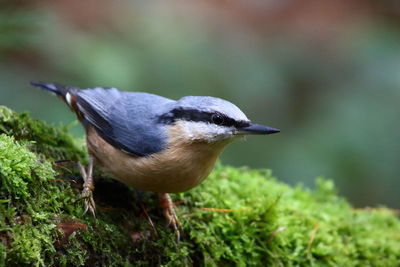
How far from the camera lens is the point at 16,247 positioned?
2074 mm

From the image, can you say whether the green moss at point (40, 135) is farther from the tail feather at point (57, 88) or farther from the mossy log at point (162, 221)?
the tail feather at point (57, 88)

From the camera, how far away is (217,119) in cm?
287

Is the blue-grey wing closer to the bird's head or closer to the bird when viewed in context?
the bird

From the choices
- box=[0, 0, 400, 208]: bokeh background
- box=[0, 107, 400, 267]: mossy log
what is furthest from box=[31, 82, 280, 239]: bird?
box=[0, 0, 400, 208]: bokeh background

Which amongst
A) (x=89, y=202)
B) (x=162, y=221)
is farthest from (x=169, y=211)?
(x=89, y=202)

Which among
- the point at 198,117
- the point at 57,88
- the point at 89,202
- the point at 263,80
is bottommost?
the point at 89,202

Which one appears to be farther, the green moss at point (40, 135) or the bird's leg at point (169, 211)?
the bird's leg at point (169, 211)

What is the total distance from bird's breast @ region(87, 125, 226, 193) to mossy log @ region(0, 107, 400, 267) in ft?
0.78

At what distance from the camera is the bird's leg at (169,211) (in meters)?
3.03

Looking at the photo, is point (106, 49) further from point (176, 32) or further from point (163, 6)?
point (163, 6)

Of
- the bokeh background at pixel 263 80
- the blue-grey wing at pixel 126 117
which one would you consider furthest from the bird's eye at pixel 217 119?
the bokeh background at pixel 263 80

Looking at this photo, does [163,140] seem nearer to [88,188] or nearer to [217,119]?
[217,119]

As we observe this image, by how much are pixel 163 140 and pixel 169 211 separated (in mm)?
502

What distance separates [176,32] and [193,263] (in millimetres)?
4110
